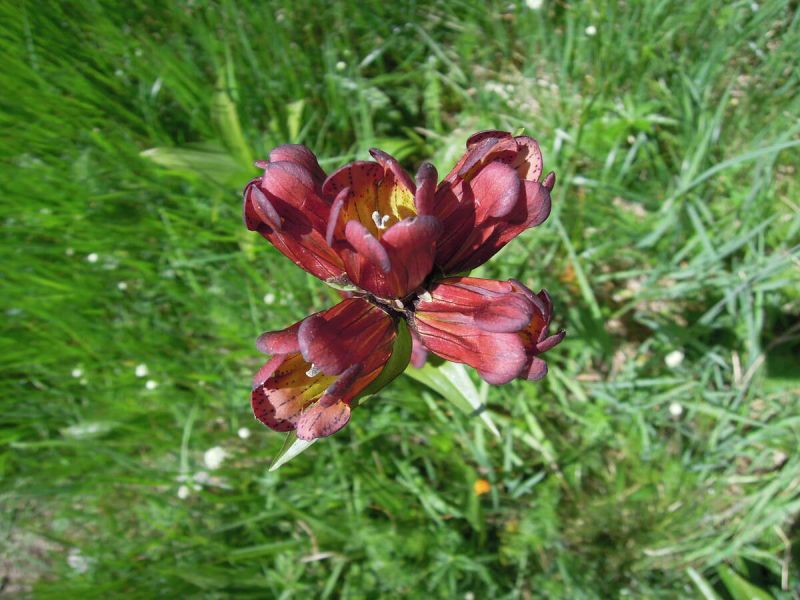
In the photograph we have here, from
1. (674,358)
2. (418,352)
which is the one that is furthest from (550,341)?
(674,358)

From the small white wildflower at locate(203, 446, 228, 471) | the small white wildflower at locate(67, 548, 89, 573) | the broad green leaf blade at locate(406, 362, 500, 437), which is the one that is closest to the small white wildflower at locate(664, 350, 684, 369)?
the broad green leaf blade at locate(406, 362, 500, 437)

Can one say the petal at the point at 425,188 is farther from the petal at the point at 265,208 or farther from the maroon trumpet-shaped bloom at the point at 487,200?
the petal at the point at 265,208

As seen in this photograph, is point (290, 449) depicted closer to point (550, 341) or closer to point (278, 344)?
point (278, 344)

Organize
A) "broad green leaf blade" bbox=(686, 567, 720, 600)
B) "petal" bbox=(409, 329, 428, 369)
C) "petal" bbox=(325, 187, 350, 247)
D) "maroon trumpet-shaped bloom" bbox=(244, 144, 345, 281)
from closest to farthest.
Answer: "petal" bbox=(325, 187, 350, 247) < "maroon trumpet-shaped bloom" bbox=(244, 144, 345, 281) < "petal" bbox=(409, 329, 428, 369) < "broad green leaf blade" bbox=(686, 567, 720, 600)

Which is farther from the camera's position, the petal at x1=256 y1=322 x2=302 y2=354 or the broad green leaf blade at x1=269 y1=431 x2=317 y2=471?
the broad green leaf blade at x1=269 y1=431 x2=317 y2=471

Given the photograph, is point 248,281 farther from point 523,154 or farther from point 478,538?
point 523,154

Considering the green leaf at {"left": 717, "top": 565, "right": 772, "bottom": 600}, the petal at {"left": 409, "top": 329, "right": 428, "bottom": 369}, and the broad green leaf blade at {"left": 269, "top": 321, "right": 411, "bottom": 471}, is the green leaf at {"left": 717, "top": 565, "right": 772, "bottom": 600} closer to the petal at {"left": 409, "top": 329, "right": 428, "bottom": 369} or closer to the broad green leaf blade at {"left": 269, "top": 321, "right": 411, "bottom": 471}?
the petal at {"left": 409, "top": 329, "right": 428, "bottom": 369}

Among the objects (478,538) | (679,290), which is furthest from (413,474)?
(679,290)
